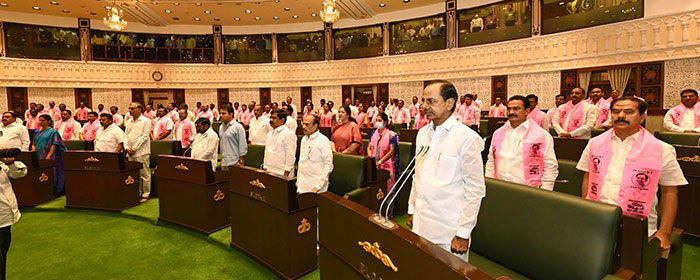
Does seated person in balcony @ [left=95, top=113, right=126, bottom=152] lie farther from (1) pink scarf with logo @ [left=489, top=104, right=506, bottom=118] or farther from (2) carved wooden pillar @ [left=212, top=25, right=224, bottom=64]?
(2) carved wooden pillar @ [left=212, top=25, right=224, bottom=64]

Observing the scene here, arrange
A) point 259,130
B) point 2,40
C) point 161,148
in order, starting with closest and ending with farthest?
point 161,148 → point 259,130 → point 2,40

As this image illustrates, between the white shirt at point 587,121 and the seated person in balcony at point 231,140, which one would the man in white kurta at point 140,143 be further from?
the white shirt at point 587,121

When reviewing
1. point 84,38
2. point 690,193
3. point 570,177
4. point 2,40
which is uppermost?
point 84,38

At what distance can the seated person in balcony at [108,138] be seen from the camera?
594cm

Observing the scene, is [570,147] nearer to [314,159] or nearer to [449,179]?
[314,159]

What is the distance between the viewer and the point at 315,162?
3.80m

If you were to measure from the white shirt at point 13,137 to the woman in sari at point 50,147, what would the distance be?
18 centimetres

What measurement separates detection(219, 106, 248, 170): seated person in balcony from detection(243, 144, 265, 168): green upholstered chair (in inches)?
14.5

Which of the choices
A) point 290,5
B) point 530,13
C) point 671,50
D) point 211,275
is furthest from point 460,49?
point 211,275

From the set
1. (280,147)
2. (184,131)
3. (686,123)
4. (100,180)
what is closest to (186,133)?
Result: (184,131)

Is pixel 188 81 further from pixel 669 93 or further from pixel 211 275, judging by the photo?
pixel 669 93

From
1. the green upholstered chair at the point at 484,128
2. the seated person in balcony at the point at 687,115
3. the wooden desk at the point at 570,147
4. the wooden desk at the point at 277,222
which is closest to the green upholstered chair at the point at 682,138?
the wooden desk at the point at 570,147

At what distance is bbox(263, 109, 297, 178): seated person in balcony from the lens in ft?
13.9

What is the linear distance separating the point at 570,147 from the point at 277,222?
151 inches
